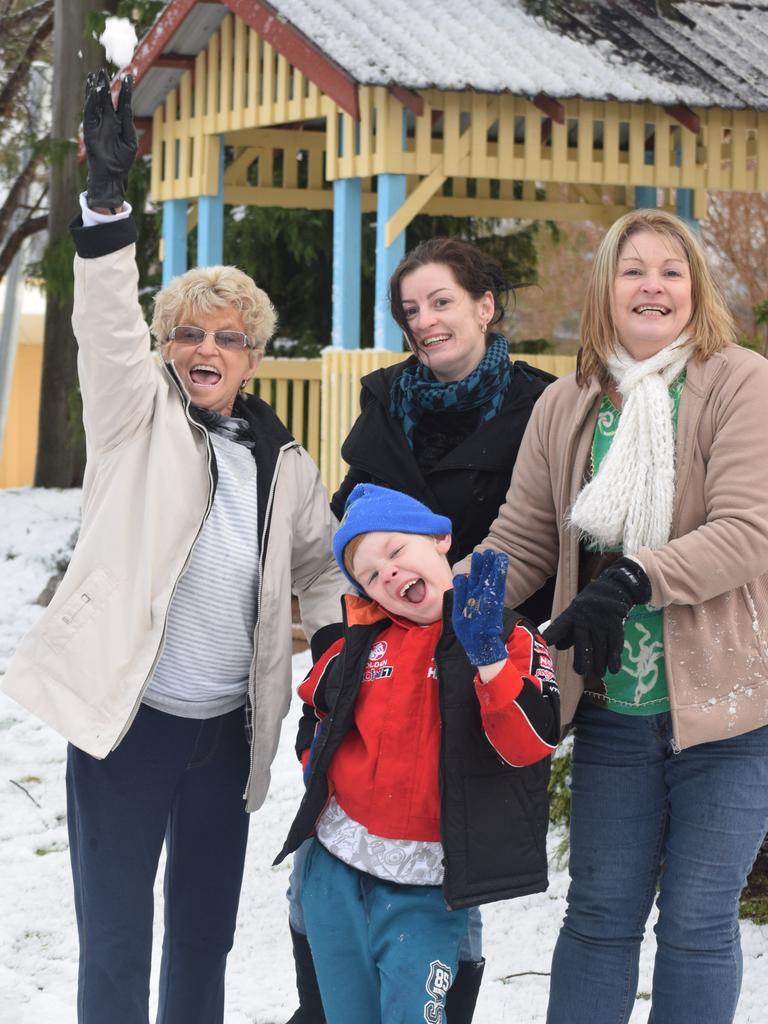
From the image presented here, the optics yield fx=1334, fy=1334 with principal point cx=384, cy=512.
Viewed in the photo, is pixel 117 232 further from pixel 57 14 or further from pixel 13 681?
pixel 57 14

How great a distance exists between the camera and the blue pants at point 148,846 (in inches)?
114

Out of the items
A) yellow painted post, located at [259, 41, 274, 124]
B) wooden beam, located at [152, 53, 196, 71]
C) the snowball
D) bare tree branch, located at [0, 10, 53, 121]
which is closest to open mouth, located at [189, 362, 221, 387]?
the snowball

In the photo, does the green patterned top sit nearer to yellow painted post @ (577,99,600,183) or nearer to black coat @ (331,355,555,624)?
black coat @ (331,355,555,624)

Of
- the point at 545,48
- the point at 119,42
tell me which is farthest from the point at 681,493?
the point at 545,48

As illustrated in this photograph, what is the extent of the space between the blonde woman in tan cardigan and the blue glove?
0.20 m

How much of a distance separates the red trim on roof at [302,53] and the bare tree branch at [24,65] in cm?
809

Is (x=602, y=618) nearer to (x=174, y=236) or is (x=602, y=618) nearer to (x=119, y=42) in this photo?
(x=119, y=42)

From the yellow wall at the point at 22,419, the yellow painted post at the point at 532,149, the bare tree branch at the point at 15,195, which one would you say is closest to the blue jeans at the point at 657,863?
the yellow painted post at the point at 532,149

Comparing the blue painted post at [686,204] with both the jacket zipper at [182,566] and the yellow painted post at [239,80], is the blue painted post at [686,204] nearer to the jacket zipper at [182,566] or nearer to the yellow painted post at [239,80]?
the yellow painted post at [239,80]

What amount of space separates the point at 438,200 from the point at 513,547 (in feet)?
23.0

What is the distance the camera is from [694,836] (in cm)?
271

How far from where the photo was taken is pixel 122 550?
2.88 m

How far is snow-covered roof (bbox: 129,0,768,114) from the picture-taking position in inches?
288

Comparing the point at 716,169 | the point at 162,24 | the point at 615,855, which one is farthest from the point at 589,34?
the point at 615,855
